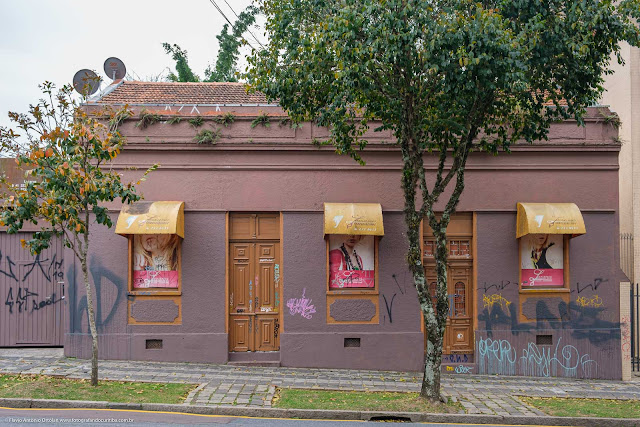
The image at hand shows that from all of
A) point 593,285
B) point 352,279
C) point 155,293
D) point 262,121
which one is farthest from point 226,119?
point 593,285

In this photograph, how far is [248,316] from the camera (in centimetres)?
1266

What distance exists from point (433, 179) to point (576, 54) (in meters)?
4.12

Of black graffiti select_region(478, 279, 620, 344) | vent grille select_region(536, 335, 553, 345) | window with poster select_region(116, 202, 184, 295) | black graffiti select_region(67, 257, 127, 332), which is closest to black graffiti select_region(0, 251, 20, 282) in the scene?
black graffiti select_region(67, 257, 127, 332)

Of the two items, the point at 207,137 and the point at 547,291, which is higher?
the point at 207,137

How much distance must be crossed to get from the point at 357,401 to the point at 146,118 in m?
7.32

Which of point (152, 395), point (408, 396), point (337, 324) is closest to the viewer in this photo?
point (152, 395)

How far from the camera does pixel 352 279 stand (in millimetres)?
12641

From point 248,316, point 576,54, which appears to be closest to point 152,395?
point 248,316

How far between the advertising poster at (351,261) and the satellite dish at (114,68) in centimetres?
759

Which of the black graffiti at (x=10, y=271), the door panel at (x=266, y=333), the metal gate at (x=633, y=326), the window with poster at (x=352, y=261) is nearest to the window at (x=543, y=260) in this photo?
the metal gate at (x=633, y=326)

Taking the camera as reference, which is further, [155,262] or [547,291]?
[547,291]

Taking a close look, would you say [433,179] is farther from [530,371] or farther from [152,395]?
[152,395]

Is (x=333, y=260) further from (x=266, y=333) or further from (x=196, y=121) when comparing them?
(x=196, y=121)

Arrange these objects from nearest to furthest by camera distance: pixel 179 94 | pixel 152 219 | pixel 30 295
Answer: pixel 152 219 < pixel 30 295 < pixel 179 94
